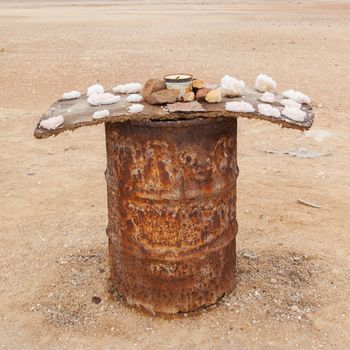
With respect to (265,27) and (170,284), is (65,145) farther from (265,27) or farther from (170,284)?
(265,27)

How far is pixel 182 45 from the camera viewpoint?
14953mm

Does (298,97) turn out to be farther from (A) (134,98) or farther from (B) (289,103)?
(A) (134,98)

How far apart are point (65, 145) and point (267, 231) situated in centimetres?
344

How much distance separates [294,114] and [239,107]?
0.33 metres

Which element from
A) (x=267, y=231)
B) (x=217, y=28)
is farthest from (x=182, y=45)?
(x=267, y=231)

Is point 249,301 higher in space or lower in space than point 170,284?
lower

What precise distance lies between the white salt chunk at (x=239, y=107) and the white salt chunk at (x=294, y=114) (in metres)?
→ 0.21

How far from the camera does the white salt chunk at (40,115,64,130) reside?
9.57ft

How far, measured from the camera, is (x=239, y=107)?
286cm

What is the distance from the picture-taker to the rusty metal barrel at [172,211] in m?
2.99

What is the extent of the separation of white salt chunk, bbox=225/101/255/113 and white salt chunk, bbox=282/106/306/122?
0.21 m

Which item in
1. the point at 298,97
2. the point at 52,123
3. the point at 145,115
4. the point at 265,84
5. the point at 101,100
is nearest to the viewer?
the point at 145,115

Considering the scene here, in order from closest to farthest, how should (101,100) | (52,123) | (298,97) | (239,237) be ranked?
(52,123) < (101,100) < (298,97) < (239,237)

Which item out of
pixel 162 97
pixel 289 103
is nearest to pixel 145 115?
pixel 162 97
